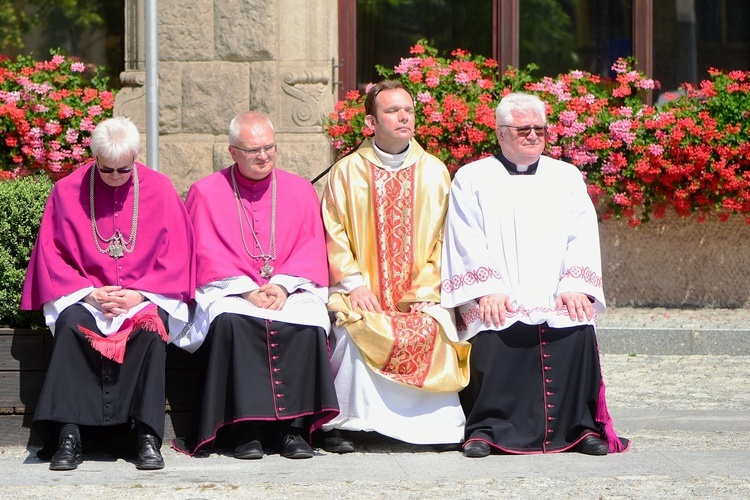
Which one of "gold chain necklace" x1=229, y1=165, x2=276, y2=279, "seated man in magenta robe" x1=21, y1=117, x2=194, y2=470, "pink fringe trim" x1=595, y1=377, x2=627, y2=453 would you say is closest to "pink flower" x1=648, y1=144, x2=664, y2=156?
"pink fringe trim" x1=595, y1=377, x2=627, y2=453

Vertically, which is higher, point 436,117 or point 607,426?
point 436,117

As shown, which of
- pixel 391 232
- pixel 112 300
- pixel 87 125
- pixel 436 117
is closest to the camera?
pixel 112 300

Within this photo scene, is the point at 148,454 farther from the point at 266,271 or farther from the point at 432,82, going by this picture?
the point at 432,82

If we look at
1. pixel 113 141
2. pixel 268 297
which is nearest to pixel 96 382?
pixel 268 297

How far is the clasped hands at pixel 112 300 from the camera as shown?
5523mm

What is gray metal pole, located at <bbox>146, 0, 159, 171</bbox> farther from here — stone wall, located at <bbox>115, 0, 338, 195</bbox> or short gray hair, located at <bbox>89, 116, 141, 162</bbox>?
stone wall, located at <bbox>115, 0, 338, 195</bbox>

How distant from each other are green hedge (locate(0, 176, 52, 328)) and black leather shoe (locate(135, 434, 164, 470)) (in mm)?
924

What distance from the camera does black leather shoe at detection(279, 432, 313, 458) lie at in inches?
220

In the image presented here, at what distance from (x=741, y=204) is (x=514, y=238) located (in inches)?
129

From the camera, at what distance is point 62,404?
5.43 m

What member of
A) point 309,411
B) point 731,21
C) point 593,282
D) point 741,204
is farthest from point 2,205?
point 731,21

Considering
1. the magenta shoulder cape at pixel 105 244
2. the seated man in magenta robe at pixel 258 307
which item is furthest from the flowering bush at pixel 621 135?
the magenta shoulder cape at pixel 105 244

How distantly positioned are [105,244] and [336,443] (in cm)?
141

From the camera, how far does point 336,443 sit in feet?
18.9
